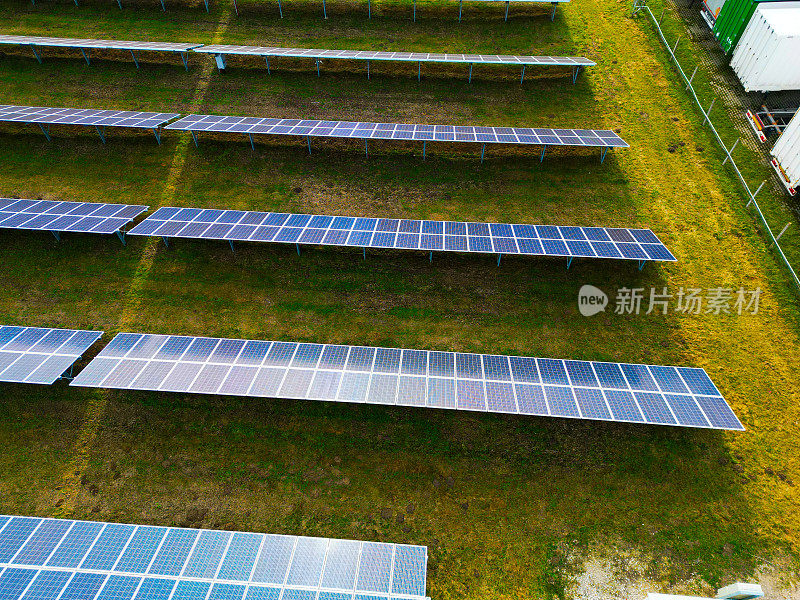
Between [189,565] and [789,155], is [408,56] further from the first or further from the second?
[189,565]

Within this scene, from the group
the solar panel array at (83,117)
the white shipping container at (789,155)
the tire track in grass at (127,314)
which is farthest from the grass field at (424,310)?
the solar panel array at (83,117)

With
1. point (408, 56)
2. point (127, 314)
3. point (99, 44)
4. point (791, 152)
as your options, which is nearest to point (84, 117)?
point (99, 44)

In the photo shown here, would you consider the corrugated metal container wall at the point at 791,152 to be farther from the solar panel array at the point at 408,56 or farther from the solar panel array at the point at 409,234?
the solar panel array at the point at 408,56

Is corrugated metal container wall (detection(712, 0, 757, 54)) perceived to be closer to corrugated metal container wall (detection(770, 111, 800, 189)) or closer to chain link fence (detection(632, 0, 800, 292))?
chain link fence (detection(632, 0, 800, 292))

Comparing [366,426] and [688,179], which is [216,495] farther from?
[688,179]

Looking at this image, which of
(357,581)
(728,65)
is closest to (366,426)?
(357,581)

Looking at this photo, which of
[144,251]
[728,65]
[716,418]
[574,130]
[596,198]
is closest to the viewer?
[716,418]
